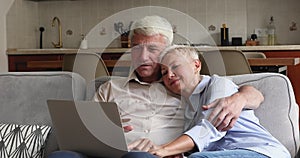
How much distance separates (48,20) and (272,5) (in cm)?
249

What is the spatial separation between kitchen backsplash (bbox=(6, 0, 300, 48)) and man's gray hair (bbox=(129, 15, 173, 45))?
2802 mm

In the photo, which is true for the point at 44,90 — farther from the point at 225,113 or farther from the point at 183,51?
the point at 225,113

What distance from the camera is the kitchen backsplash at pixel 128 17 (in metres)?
4.60

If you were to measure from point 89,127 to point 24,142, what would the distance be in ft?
1.79

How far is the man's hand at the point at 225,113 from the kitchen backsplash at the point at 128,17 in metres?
3.11

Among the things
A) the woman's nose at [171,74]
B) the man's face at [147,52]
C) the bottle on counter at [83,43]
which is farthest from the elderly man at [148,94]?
the bottle on counter at [83,43]

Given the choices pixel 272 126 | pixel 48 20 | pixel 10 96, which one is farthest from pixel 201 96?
pixel 48 20

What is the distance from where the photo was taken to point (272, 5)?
4602 mm

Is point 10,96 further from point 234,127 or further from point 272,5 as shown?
point 272,5

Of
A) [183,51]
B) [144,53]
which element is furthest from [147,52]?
[183,51]

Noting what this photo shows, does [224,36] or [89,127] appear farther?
[224,36]

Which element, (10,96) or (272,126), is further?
(10,96)

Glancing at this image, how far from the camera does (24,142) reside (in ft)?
6.45

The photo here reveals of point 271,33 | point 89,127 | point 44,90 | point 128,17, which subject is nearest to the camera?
point 89,127
